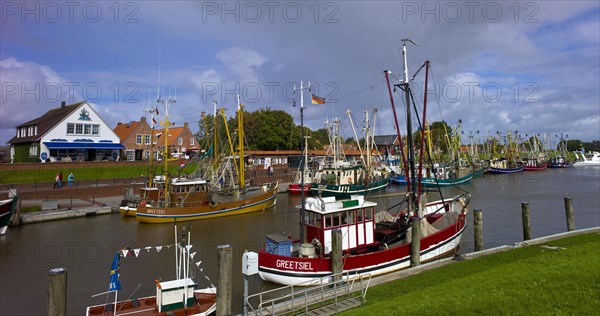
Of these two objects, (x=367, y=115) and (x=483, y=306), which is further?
(x=367, y=115)

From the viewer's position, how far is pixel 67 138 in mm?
53656

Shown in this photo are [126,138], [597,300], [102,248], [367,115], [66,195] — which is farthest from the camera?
[126,138]

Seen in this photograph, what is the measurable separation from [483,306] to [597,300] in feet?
8.31

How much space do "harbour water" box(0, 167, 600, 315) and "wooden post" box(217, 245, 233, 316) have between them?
11.5 ft

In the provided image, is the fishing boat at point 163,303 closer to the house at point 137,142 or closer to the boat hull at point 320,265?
the boat hull at point 320,265

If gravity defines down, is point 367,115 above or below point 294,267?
above

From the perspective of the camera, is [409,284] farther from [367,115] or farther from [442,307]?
[367,115]

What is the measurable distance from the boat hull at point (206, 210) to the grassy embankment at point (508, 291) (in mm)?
20224

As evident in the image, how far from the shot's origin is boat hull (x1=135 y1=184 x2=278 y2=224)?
100 ft

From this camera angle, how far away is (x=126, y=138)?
211ft

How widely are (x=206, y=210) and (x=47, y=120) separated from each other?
129ft

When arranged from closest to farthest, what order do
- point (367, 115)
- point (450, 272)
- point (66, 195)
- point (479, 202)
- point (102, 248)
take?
point (450, 272)
point (102, 248)
point (66, 195)
point (479, 202)
point (367, 115)

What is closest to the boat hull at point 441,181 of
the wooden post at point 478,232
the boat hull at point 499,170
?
the boat hull at point 499,170

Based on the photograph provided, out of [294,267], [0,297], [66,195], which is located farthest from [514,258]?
[66,195]
